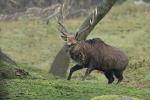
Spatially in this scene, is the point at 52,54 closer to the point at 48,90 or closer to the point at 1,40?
the point at 1,40

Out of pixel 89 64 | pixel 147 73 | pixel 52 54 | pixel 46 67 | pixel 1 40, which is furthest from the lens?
pixel 1 40

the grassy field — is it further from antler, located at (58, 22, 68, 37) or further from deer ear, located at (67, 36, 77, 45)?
antler, located at (58, 22, 68, 37)

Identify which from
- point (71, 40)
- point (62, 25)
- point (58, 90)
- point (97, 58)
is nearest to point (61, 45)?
point (62, 25)

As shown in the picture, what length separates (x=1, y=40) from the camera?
2814 centimetres

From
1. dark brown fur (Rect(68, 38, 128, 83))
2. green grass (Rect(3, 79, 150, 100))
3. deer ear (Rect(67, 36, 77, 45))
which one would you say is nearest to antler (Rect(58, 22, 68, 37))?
deer ear (Rect(67, 36, 77, 45))

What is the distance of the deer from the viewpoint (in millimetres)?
12945

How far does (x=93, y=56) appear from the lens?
1333 cm

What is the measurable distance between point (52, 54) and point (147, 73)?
23.6ft

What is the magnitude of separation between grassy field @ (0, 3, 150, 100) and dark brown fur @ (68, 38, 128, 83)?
50 cm

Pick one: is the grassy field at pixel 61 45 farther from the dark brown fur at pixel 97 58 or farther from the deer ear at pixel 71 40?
the deer ear at pixel 71 40

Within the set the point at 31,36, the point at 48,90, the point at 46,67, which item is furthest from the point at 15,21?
the point at 48,90

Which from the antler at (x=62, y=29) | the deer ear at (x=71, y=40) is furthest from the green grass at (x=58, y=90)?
the antler at (x=62, y=29)

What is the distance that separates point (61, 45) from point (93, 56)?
45.9 ft

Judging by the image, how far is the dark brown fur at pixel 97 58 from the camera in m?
13.1
